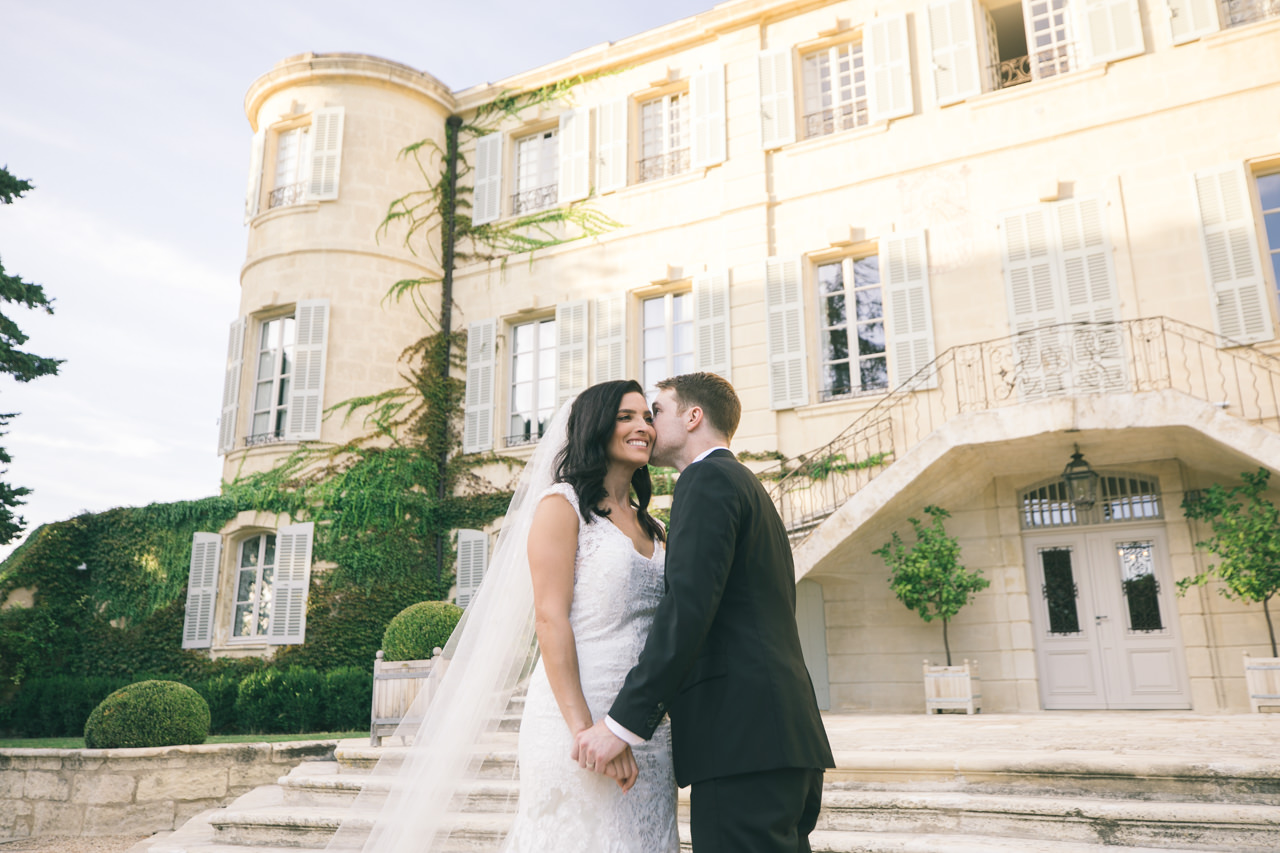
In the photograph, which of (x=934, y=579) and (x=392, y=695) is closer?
(x=392, y=695)

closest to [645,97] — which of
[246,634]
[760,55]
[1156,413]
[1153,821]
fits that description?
[760,55]

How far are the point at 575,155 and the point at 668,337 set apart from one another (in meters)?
3.37

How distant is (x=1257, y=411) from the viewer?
30.3 feet

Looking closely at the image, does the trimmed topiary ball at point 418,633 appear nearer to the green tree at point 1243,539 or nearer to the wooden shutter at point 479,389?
the wooden shutter at point 479,389

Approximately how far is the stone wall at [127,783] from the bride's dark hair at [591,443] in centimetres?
629

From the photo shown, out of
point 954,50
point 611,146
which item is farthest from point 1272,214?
point 611,146

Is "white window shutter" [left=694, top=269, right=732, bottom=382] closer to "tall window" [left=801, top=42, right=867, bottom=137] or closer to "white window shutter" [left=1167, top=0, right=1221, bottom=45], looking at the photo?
"tall window" [left=801, top=42, right=867, bottom=137]

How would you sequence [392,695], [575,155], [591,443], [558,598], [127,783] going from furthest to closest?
[575,155] < [127,783] < [392,695] < [591,443] < [558,598]

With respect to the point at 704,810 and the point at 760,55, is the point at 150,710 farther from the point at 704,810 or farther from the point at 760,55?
the point at 760,55

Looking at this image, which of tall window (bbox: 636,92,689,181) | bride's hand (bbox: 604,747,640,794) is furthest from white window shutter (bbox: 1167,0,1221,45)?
bride's hand (bbox: 604,747,640,794)

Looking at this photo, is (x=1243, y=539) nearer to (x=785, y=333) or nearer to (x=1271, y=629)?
(x=1271, y=629)

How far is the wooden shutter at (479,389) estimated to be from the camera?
13.8m

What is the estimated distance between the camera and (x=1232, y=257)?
970 cm

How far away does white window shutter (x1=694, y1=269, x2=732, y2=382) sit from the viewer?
40.1ft
